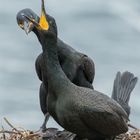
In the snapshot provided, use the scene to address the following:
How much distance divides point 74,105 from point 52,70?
1.64 ft

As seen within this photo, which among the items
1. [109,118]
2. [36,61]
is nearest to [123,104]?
[36,61]

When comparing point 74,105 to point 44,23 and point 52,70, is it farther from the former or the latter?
point 44,23

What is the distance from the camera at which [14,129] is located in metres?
9.52

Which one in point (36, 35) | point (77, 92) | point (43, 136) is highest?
point (36, 35)

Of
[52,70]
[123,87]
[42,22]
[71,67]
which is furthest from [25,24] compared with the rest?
[123,87]

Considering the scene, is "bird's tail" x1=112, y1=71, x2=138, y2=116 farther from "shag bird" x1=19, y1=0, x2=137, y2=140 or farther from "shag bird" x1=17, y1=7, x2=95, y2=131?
"shag bird" x1=19, y1=0, x2=137, y2=140

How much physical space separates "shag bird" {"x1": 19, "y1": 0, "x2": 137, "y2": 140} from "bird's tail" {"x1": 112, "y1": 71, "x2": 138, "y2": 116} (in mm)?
2327

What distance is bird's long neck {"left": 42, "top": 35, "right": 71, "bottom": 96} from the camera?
326 inches

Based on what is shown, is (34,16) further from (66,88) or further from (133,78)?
(133,78)

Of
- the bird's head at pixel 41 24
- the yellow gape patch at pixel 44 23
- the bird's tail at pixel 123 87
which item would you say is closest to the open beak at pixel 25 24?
the bird's head at pixel 41 24

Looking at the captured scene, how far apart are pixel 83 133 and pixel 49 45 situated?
108cm

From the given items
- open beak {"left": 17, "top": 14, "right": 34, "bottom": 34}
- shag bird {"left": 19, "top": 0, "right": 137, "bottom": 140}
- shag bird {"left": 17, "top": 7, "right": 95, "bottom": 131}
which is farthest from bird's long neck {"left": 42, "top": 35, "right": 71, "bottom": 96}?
shag bird {"left": 17, "top": 7, "right": 95, "bottom": 131}

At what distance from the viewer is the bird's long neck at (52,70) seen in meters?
8.29

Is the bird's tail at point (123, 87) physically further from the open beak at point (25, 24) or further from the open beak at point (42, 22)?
the open beak at point (42, 22)
